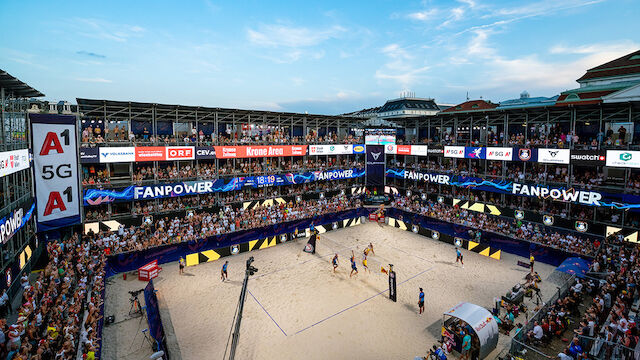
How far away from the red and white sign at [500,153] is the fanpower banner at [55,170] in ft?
121

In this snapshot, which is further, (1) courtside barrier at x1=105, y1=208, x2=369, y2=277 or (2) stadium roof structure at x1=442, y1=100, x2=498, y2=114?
(2) stadium roof structure at x1=442, y1=100, x2=498, y2=114

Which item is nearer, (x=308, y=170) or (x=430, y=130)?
(x=308, y=170)

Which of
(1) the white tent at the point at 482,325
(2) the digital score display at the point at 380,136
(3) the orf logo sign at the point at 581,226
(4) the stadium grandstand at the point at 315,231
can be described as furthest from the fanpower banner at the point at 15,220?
(3) the orf logo sign at the point at 581,226

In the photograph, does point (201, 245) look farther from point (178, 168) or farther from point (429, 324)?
point (429, 324)

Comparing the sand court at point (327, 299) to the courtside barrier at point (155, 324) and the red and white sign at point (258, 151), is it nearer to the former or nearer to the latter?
the courtside barrier at point (155, 324)

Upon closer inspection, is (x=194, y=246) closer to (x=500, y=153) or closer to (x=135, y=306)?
(x=135, y=306)

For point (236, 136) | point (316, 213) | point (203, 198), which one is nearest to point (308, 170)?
point (316, 213)

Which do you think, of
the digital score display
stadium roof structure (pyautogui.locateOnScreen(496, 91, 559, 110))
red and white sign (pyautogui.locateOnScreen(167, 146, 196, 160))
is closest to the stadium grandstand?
red and white sign (pyautogui.locateOnScreen(167, 146, 196, 160))

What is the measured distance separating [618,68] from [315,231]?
138 feet

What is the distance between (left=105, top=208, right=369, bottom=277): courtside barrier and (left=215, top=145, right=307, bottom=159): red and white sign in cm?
824

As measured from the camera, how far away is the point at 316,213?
34.5 m

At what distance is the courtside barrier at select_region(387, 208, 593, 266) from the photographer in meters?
25.7

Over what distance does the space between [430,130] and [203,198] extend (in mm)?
30146

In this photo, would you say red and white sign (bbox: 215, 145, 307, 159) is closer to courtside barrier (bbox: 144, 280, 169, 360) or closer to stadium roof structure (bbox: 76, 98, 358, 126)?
stadium roof structure (bbox: 76, 98, 358, 126)
